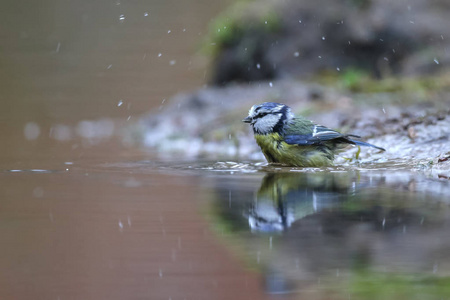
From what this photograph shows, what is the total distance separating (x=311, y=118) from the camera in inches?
348

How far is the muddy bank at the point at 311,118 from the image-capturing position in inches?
272

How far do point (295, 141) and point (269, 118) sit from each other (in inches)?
14.8

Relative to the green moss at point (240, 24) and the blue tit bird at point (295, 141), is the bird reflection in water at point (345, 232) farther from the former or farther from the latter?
the green moss at point (240, 24)

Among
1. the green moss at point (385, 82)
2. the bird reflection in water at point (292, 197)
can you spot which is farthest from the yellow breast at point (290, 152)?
the green moss at point (385, 82)

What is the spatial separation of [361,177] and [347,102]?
3833 millimetres

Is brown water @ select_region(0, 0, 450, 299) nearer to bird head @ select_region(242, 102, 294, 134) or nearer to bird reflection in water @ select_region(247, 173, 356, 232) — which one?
bird reflection in water @ select_region(247, 173, 356, 232)

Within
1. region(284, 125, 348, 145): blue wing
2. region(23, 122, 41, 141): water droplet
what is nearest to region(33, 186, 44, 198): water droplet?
region(284, 125, 348, 145): blue wing

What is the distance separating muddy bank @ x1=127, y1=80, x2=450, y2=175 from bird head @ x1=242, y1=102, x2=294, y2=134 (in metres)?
0.79

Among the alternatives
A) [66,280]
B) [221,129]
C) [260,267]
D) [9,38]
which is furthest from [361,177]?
[9,38]

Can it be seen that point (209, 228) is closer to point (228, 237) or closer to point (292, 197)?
point (228, 237)

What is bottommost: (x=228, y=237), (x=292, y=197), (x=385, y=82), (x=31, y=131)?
(x=228, y=237)

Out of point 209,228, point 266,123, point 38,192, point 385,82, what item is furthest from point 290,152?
point 385,82

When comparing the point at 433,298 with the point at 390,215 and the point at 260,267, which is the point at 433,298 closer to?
the point at 260,267

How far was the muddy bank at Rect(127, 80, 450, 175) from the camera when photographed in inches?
272
